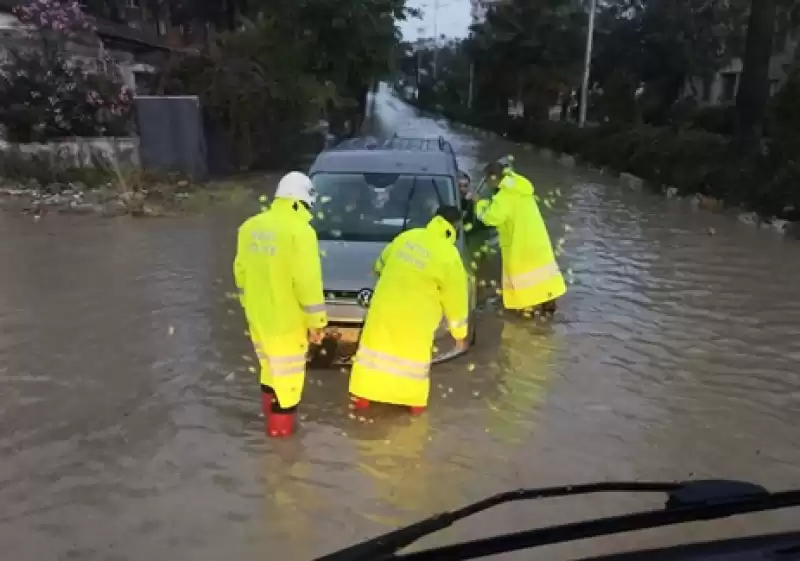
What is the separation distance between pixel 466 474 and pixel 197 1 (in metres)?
29.5

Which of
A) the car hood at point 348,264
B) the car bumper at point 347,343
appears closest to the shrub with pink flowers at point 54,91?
the car hood at point 348,264

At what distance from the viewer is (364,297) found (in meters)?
6.29

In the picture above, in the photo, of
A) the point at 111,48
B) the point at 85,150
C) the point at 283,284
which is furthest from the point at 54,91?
the point at 283,284

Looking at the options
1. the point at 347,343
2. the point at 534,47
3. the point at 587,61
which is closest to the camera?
the point at 347,343

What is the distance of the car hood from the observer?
21.0 feet

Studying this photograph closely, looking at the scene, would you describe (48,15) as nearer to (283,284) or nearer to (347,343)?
(347,343)

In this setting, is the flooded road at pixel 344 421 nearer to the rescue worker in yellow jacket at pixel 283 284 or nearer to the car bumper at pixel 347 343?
the car bumper at pixel 347 343

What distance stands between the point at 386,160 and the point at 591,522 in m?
6.42

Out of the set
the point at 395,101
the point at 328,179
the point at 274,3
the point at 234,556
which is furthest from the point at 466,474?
the point at 395,101

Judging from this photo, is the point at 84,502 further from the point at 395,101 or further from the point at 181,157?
the point at 395,101

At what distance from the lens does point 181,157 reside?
62.5 feet

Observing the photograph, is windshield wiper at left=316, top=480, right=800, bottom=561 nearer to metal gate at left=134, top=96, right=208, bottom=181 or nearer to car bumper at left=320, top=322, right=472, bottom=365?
car bumper at left=320, top=322, right=472, bottom=365

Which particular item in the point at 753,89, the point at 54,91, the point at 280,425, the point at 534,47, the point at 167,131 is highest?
the point at 534,47

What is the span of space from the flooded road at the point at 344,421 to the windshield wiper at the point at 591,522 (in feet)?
7.79
